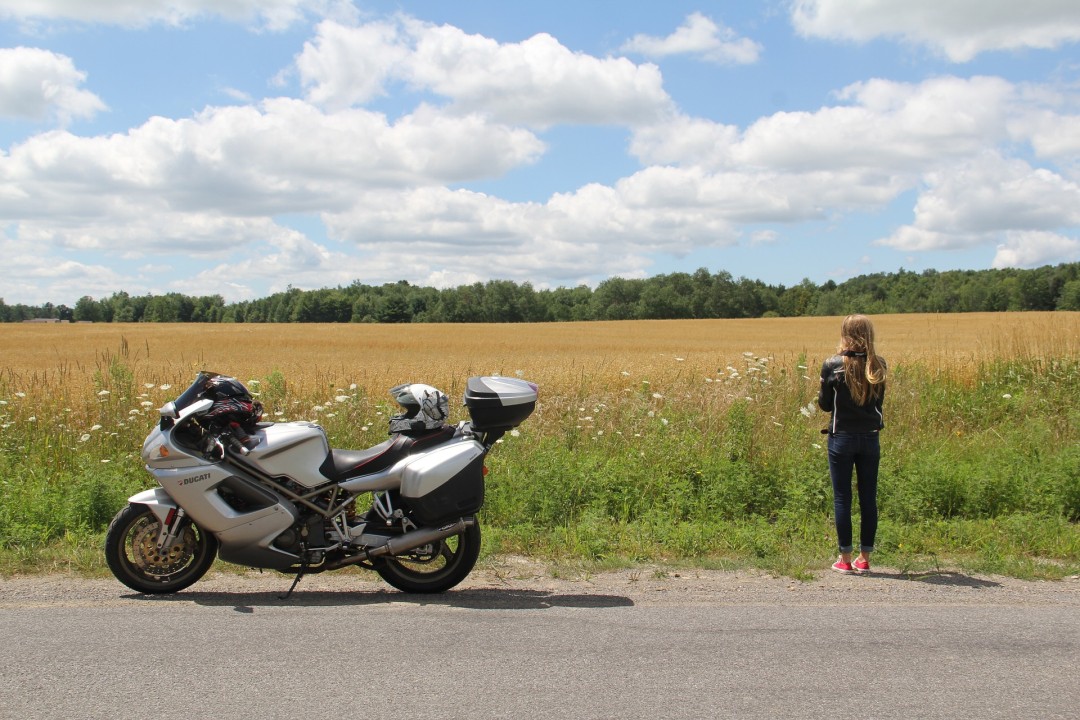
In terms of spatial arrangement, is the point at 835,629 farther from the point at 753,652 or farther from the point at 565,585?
the point at 565,585

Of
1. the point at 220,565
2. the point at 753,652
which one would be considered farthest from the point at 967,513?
the point at 220,565

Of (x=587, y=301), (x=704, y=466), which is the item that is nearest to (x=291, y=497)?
(x=704, y=466)

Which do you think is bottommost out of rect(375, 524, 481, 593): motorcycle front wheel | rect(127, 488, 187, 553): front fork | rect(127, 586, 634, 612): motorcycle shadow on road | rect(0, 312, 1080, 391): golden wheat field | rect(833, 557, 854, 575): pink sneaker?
rect(833, 557, 854, 575): pink sneaker

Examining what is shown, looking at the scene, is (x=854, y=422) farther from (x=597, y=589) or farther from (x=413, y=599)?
(x=413, y=599)

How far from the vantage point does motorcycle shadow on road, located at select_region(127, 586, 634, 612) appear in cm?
535

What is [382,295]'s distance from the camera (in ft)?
341

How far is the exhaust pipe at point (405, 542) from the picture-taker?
5547 millimetres

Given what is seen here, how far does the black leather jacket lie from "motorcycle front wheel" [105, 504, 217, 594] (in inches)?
175

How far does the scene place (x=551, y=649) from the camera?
447 centimetres

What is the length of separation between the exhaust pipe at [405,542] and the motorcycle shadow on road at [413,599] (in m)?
0.23

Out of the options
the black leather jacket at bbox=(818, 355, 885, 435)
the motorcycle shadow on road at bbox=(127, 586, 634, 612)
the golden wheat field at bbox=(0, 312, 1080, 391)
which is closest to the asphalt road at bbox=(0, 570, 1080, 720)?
the motorcycle shadow on road at bbox=(127, 586, 634, 612)

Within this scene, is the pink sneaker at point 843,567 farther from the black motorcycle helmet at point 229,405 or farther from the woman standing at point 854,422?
the black motorcycle helmet at point 229,405

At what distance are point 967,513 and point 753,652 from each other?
14.8 ft

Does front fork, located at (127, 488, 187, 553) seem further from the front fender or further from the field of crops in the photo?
the field of crops
